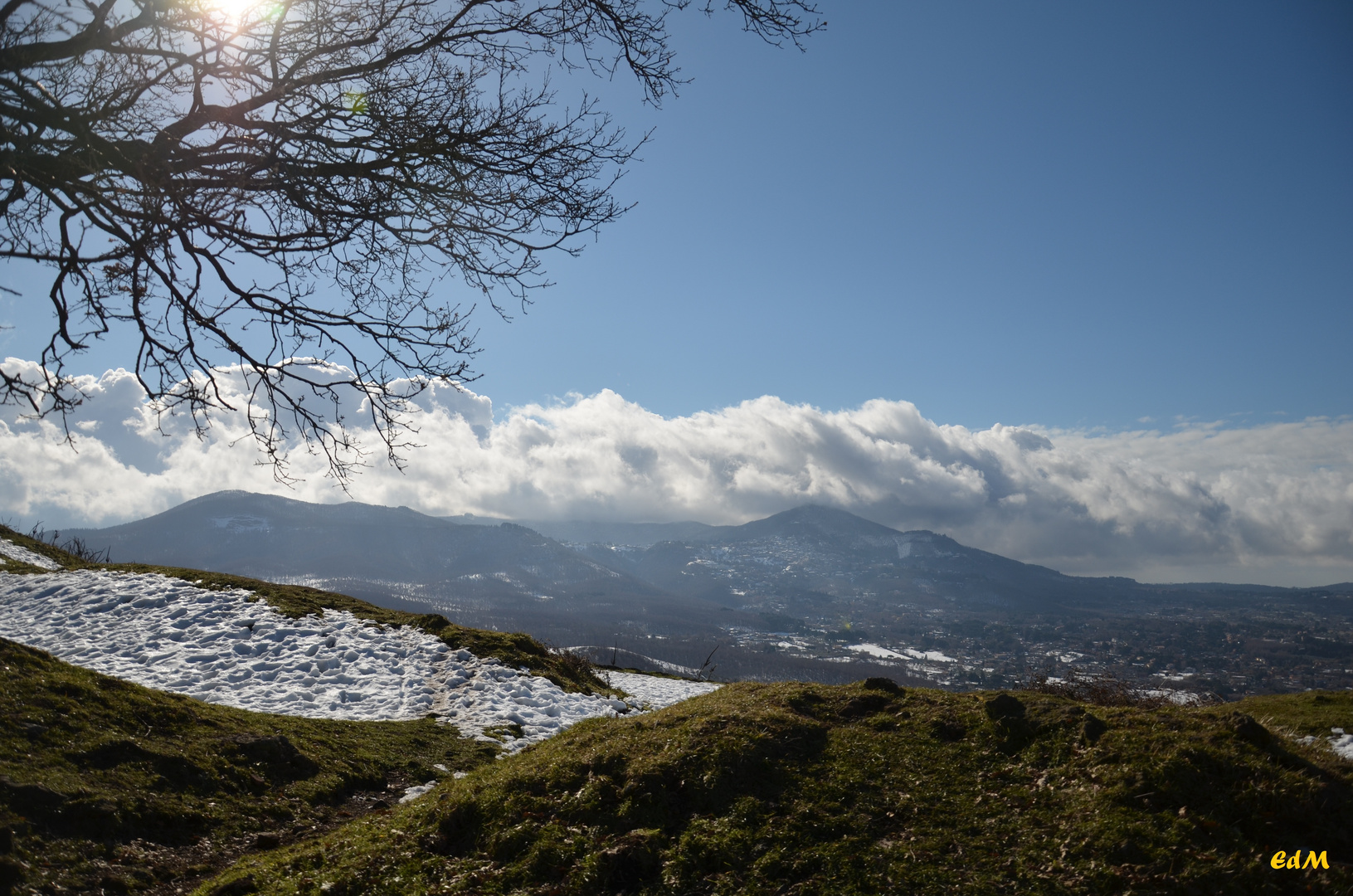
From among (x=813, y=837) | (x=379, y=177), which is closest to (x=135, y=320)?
(x=379, y=177)

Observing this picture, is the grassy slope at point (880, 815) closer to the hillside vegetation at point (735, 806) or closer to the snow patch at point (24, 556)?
the hillside vegetation at point (735, 806)

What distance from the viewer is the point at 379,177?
7.18 meters

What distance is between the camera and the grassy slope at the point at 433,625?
65.8 ft

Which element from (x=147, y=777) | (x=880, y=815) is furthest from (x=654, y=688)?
(x=880, y=815)

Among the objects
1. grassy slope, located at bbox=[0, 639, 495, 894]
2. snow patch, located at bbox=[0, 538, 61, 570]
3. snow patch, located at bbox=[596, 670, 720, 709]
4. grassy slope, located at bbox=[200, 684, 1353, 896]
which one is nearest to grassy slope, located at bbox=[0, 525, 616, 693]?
snow patch, located at bbox=[596, 670, 720, 709]

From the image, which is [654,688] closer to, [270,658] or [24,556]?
[270,658]

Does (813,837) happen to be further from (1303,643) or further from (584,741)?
(1303,643)

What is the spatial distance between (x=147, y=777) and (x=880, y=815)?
9.83 metres

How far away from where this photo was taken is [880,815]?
6.89 metres

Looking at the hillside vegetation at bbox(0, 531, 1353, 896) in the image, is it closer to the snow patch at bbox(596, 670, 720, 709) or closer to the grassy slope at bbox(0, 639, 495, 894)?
the grassy slope at bbox(0, 639, 495, 894)

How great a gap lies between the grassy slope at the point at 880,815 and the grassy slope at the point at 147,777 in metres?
1.33

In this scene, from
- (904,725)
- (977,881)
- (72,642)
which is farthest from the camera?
(72,642)

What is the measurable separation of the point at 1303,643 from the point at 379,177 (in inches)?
9221

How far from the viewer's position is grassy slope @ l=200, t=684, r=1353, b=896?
5836 mm
